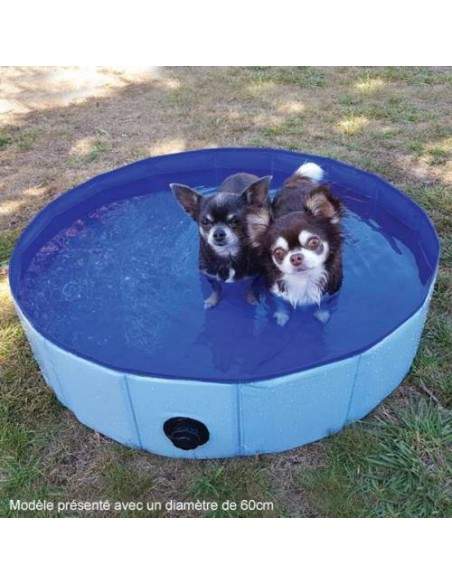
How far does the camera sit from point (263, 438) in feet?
10.3

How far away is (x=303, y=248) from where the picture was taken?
10.4ft

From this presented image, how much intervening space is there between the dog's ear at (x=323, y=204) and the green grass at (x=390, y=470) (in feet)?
4.03

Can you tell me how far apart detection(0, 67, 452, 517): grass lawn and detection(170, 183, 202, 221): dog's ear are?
1477mm

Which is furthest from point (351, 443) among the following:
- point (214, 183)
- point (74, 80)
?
point (74, 80)

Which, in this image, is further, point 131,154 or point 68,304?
point 131,154

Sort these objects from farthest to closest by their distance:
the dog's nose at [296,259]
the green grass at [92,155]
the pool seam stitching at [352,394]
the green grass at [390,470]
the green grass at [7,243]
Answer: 1. the green grass at [92,155]
2. the green grass at [7,243]
3. the dog's nose at [296,259]
4. the pool seam stitching at [352,394]
5. the green grass at [390,470]

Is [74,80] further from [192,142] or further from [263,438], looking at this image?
[263,438]

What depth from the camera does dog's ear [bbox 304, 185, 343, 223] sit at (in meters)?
3.22

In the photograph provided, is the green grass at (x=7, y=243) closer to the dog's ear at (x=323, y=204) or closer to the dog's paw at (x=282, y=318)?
the dog's paw at (x=282, y=318)

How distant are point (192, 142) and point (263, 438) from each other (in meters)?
4.19

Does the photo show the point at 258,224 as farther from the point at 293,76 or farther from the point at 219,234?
the point at 293,76

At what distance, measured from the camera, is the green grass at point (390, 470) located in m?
2.90

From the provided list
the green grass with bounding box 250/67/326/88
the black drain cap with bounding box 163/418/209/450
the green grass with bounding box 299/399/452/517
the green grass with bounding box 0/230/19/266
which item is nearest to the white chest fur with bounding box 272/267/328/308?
the green grass with bounding box 299/399/452/517

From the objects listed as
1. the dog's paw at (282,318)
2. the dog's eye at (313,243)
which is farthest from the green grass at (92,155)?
the dog's eye at (313,243)
